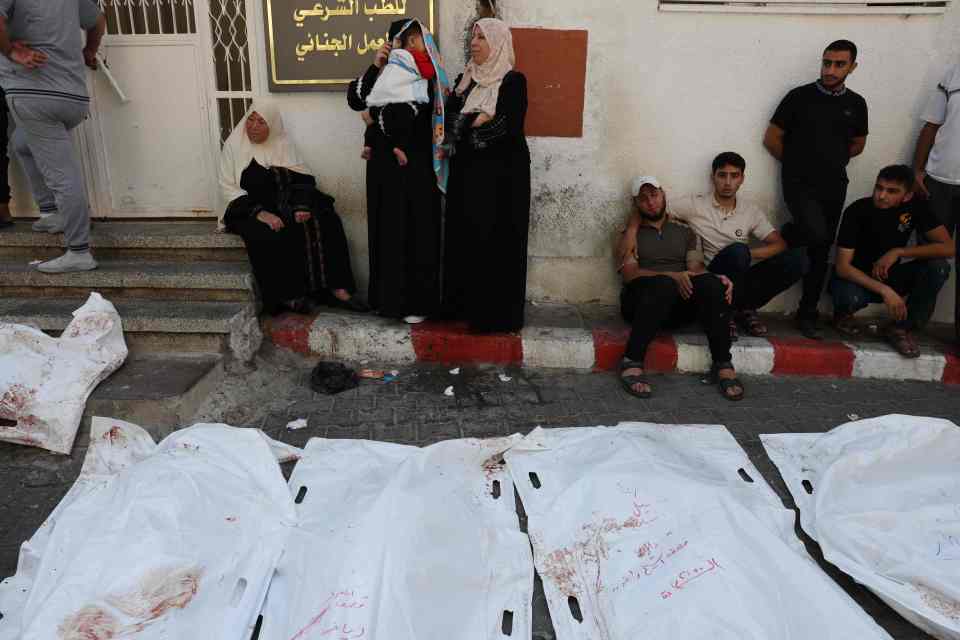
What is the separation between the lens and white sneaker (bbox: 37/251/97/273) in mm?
3766

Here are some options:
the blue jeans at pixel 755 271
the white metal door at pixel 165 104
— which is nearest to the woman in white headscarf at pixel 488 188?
the blue jeans at pixel 755 271

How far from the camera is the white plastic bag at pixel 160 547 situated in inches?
73.0

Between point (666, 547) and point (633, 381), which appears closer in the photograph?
point (666, 547)

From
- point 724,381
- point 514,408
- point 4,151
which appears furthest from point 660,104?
point 4,151

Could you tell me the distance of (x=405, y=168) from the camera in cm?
383

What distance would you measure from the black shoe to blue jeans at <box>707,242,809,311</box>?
0.39 m

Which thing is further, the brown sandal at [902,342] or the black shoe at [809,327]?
the black shoe at [809,327]

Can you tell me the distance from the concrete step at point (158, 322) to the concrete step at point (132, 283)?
0.40ft

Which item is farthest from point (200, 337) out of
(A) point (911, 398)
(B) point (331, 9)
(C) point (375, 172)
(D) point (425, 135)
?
(A) point (911, 398)

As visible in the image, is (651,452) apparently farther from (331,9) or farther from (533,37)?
(331,9)

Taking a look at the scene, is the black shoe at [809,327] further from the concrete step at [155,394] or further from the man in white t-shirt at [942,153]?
the concrete step at [155,394]

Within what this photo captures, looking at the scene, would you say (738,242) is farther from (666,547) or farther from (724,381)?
(666,547)

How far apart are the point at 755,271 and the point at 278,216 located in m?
3.07

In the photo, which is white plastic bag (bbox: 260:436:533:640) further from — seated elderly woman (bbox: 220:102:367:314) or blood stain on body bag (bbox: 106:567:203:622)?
seated elderly woman (bbox: 220:102:367:314)
